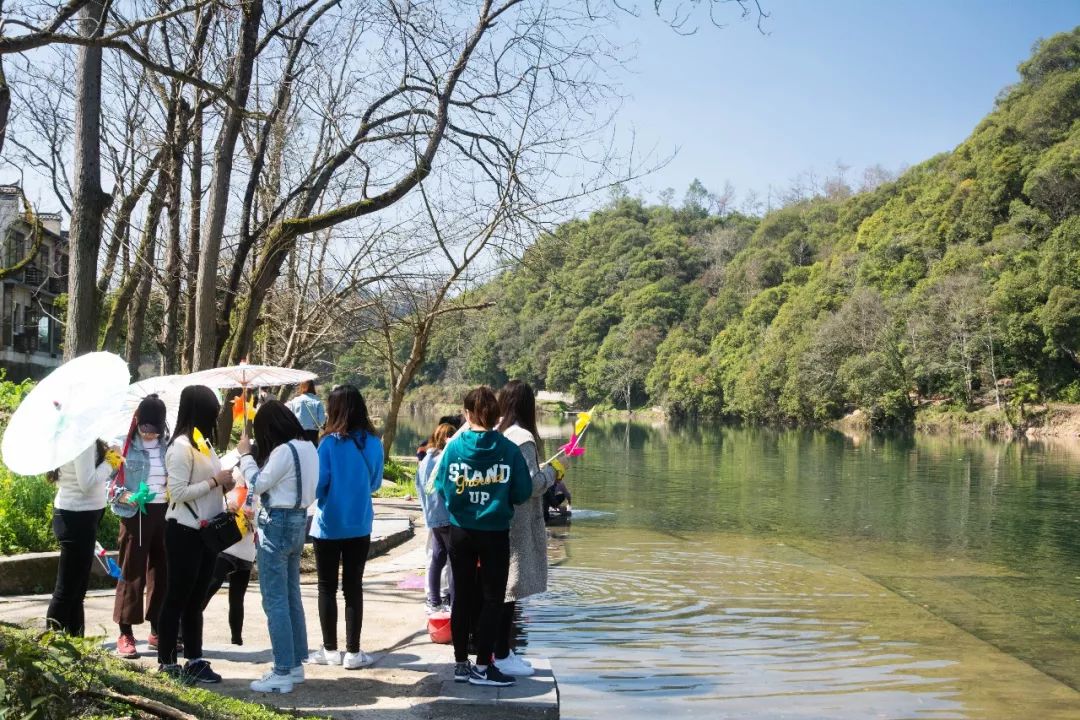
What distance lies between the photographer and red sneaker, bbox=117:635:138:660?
5.92 meters

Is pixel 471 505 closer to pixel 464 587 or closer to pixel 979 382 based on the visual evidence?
pixel 464 587

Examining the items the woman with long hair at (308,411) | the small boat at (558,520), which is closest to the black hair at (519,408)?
the woman with long hair at (308,411)

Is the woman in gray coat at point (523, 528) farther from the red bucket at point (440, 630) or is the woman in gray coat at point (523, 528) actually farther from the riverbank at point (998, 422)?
the riverbank at point (998, 422)

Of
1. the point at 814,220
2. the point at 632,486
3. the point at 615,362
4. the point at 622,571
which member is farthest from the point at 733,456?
the point at 814,220

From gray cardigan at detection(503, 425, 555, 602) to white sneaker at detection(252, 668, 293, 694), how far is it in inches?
50.8

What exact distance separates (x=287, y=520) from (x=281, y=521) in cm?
3

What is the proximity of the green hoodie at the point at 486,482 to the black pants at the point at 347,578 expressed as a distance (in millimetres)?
679

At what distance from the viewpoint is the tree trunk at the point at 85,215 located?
8117 mm

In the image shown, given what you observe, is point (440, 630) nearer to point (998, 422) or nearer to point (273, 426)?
point (273, 426)

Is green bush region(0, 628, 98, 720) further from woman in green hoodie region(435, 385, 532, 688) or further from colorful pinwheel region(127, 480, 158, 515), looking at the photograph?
woman in green hoodie region(435, 385, 532, 688)

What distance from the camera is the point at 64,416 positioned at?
17.2 feet

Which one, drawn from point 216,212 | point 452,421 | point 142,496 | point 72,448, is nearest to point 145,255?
point 216,212

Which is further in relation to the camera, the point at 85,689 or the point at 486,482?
the point at 486,482

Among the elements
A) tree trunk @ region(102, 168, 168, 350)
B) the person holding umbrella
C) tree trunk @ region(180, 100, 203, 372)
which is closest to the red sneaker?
the person holding umbrella
